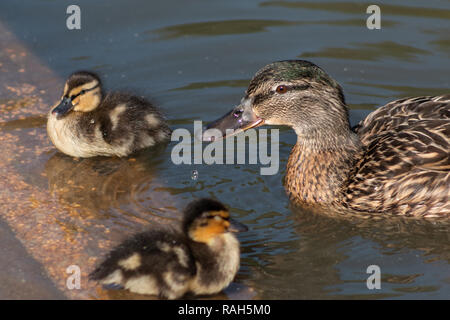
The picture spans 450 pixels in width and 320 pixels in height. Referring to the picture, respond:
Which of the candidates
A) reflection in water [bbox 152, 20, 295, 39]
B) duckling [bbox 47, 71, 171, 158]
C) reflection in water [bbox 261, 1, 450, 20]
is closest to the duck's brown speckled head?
duckling [bbox 47, 71, 171, 158]

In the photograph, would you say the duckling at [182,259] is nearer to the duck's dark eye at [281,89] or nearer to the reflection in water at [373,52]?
the duck's dark eye at [281,89]

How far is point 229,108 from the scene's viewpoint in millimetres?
6512

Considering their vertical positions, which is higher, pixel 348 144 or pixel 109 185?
pixel 348 144

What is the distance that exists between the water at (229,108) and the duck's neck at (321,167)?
141 mm

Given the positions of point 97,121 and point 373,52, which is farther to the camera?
point 373,52

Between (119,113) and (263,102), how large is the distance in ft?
3.64

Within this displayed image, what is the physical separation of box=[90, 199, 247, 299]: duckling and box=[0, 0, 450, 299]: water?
173 millimetres

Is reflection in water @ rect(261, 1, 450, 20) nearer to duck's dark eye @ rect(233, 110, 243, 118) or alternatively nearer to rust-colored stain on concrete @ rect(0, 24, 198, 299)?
rust-colored stain on concrete @ rect(0, 24, 198, 299)

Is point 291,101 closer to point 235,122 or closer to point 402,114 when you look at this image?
point 235,122

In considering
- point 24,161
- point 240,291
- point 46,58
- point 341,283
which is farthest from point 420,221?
point 46,58

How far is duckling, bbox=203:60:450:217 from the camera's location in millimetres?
5164

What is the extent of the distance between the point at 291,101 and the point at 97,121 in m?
1.39

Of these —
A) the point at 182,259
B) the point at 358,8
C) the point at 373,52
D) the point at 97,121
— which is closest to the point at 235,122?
the point at 97,121
